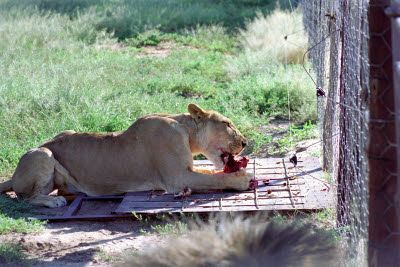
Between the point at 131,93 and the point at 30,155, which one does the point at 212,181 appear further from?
the point at 131,93

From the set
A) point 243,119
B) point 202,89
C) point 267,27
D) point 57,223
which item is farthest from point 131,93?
point 267,27

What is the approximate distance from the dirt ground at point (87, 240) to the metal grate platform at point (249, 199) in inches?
4.2

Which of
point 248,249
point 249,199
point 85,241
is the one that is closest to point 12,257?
point 85,241

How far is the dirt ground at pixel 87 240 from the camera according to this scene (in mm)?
4539

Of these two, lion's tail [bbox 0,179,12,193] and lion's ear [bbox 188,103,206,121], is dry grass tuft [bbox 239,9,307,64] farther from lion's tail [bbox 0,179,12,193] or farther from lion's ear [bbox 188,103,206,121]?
lion's tail [bbox 0,179,12,193]

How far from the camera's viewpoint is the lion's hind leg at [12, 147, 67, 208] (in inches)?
229

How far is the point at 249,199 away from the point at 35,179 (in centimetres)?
229

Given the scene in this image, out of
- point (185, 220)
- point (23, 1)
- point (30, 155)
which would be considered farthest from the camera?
point (23, 1)

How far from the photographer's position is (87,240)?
496 cm

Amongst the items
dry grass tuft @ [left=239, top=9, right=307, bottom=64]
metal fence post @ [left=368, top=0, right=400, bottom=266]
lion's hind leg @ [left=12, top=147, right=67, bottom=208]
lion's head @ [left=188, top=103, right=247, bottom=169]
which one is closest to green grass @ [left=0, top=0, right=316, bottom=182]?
dry grass tuft @ [left=239, top=9, right=307, bottom=64]

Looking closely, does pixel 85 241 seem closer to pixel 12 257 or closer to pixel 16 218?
pixel 12 257

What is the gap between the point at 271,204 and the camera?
5223 millimetres

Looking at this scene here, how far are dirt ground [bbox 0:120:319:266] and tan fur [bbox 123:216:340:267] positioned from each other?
73.5 inches

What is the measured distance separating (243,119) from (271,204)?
120 inches
